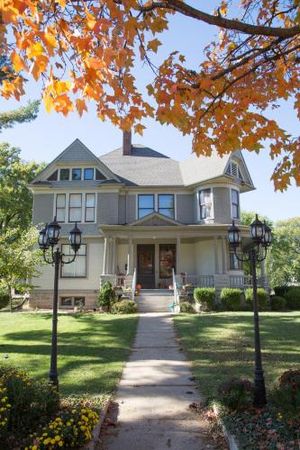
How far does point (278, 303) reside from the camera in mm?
21578

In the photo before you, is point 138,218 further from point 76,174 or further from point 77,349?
point 77,349

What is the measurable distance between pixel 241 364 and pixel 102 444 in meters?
4.53

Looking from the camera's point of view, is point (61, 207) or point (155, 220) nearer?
point (155, 220)

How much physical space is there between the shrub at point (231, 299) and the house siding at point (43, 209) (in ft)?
38.8

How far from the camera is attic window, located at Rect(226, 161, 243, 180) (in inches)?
1013

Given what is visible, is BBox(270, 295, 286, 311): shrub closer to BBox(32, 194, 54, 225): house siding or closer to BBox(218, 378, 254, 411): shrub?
BBox(32, 194, 54, 225): house siding

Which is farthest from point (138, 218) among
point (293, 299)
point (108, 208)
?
point (293, 299)

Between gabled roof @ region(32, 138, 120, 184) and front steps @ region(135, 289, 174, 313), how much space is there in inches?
309

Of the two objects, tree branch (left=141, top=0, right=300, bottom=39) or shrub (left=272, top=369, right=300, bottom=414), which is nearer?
tree branch (left=141, top=0, right=300, bottom=39)

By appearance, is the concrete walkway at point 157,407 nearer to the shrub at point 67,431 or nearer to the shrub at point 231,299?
the shrub at point 67,431

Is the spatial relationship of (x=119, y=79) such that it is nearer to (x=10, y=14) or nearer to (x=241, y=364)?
(x=10, y=14)

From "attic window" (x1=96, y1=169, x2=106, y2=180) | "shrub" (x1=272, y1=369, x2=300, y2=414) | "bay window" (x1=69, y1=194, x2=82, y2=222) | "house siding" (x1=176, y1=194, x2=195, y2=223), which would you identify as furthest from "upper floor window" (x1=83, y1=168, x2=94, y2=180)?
"shrub" (x1=272, y1=369, x2=300, y2=414)

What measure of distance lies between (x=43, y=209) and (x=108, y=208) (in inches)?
163

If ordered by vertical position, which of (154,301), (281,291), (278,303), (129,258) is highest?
(129,258)
